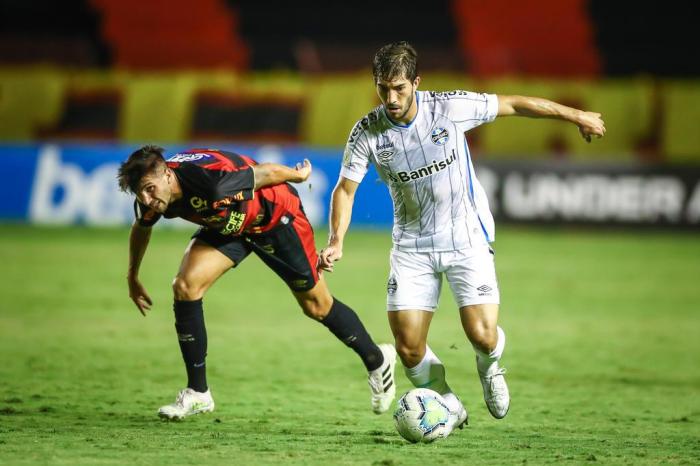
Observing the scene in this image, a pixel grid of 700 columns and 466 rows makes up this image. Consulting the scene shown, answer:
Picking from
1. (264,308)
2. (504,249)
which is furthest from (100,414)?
(504,249)

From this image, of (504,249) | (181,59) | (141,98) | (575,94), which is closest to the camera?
(504,249)

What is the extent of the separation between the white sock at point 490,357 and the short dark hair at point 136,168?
6.80ft

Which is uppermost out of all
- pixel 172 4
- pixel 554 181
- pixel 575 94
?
pixel 172 4

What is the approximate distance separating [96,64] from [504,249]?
9653 millimetres

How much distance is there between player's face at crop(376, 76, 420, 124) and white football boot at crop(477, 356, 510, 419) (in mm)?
1551

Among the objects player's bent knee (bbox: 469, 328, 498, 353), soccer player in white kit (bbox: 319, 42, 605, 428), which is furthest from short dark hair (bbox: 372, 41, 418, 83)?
player's bent knee (bbox: 469, 328, 498, 353)

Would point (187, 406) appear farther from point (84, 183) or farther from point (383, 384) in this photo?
point (84, 183)

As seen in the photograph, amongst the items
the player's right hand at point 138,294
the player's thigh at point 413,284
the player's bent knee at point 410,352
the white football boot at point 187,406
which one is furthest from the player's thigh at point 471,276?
the player's right hand at point 138,294

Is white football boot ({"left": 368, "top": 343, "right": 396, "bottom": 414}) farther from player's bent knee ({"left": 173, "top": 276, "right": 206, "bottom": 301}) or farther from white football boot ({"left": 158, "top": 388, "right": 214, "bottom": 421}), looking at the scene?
player's bent knee ({"left": 173, "top": 276, "right": 206, "bottom": 301})

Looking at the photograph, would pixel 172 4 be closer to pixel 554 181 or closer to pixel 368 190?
pixel 368 190

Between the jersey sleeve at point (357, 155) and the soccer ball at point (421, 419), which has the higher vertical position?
the jersey sleeve at point (357, 155)

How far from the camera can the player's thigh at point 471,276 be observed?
19.0 ft

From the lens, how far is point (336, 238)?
5641 mm

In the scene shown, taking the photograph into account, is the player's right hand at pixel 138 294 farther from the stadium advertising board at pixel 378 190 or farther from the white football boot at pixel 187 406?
the stadium advertising board at pixel 378 190
